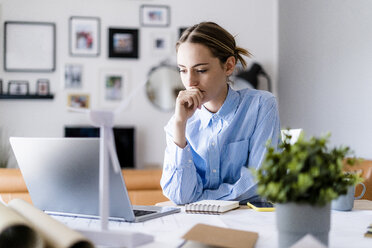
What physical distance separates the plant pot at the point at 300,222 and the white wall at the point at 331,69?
6.95 feet

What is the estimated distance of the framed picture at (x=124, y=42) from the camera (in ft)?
14.7

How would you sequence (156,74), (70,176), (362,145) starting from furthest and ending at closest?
(156,74)
(362,145)
(70,176)

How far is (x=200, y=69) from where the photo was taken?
1455mm

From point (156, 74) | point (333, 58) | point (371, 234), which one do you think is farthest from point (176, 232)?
point (156, 74)

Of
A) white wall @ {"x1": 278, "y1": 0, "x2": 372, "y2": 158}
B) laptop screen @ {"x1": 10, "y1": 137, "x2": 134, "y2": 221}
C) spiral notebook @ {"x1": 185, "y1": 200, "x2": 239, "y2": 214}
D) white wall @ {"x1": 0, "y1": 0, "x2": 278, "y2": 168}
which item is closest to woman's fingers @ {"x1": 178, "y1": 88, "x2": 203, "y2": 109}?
spiral notebook @ {"x1": 185, "y1": 200, "x2": 239, "y2": 214}

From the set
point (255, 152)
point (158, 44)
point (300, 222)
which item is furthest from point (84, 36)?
point (300, 222)

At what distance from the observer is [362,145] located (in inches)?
106

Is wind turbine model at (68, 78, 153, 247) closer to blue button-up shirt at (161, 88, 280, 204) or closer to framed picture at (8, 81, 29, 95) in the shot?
blue button-up shirt at (161, 88, 280, 204)

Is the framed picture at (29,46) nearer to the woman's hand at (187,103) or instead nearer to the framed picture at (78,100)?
the framed picture at (78,100)

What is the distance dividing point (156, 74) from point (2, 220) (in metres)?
3.89

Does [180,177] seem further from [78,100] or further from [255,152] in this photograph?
[78,100]

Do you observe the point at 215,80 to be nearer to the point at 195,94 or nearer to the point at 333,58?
the point at 195,94

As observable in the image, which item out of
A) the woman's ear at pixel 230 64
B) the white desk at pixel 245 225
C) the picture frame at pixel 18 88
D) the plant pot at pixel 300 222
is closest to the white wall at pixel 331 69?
the woman's ear at pixel 230 64

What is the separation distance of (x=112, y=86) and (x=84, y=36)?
2.07 ft
